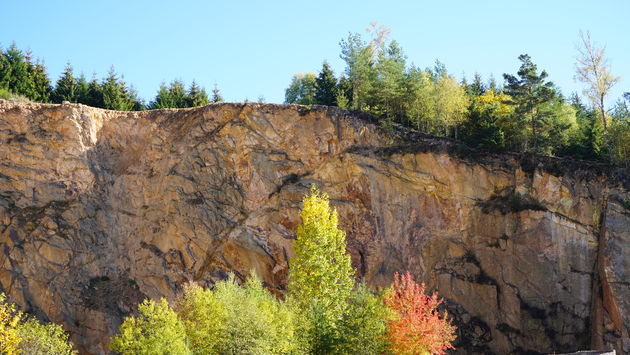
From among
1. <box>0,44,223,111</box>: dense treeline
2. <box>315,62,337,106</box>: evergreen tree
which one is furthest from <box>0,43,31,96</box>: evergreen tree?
<box>315,62,337,106</box>: evergreen tree

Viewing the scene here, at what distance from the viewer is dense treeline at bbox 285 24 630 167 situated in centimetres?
3975

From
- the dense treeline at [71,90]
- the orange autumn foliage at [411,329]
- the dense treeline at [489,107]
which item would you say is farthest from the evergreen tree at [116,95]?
the orange autumn foliage at [411,329]

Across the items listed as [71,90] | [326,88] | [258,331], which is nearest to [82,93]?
[71,90]

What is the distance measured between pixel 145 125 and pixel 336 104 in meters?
12.5

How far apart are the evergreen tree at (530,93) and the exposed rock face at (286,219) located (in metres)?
3.08

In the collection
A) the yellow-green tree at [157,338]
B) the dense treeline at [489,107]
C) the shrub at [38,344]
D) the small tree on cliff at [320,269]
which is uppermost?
the dense treeline at [489,107]

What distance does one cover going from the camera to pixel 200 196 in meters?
39.3

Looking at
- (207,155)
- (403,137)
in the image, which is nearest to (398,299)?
(403,137)

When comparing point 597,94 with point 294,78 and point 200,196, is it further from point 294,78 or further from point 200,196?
point 294,78

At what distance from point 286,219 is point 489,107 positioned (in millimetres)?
13960

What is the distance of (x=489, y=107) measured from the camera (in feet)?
135

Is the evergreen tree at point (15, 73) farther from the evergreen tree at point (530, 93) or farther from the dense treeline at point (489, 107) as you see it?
the evergreen tree at point (530, 93)

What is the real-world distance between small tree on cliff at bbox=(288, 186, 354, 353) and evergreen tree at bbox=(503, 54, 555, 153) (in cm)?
1480

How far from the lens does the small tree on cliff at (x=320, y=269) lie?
28891mm
